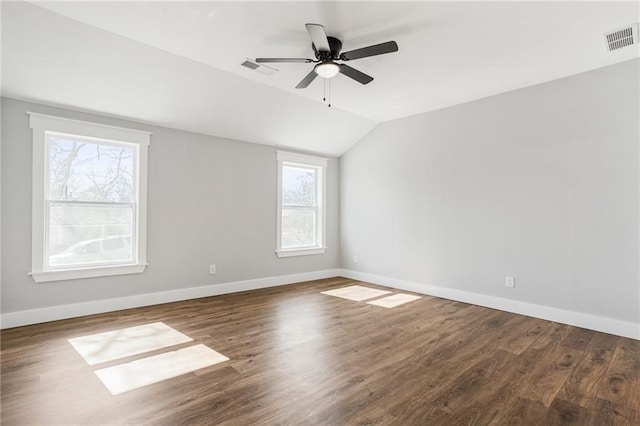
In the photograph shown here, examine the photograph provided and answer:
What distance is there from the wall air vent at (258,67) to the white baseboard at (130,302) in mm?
3030

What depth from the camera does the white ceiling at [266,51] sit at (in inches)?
105

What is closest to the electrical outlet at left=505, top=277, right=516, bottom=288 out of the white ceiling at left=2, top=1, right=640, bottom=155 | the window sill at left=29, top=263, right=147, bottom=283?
the white ceiling at left=2, top=1, right=640, bottom=155

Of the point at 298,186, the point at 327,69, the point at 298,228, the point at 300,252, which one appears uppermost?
the point at 327,69

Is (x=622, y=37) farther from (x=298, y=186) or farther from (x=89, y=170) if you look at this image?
(x=89, y=170)

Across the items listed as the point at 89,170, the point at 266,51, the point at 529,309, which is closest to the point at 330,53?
the point at 266,51

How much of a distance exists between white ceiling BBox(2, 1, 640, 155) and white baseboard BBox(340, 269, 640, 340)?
2.68 metres

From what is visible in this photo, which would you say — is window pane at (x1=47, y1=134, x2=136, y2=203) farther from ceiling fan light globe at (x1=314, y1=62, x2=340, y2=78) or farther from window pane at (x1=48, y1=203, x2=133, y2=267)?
ceiling fan light globe at (x1=314, y1=62, x2=340, y2=78)

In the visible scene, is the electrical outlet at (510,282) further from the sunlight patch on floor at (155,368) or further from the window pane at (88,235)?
the window pane at (88,235)

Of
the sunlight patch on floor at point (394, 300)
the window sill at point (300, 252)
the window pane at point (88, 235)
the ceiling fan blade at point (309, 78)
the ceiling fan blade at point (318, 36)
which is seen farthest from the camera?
the window sill at point (300, 252)

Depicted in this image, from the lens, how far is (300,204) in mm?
6047

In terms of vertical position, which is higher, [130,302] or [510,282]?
[510,282]

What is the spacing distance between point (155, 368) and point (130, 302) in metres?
1.93

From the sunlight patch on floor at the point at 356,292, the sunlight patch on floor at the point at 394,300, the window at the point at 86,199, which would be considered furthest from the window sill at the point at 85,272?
the sunlight patch on floor at the point at 394,300

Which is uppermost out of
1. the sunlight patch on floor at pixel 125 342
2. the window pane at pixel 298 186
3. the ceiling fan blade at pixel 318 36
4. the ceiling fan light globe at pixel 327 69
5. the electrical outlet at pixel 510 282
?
the ceiling fan blade at pixel 318 36
